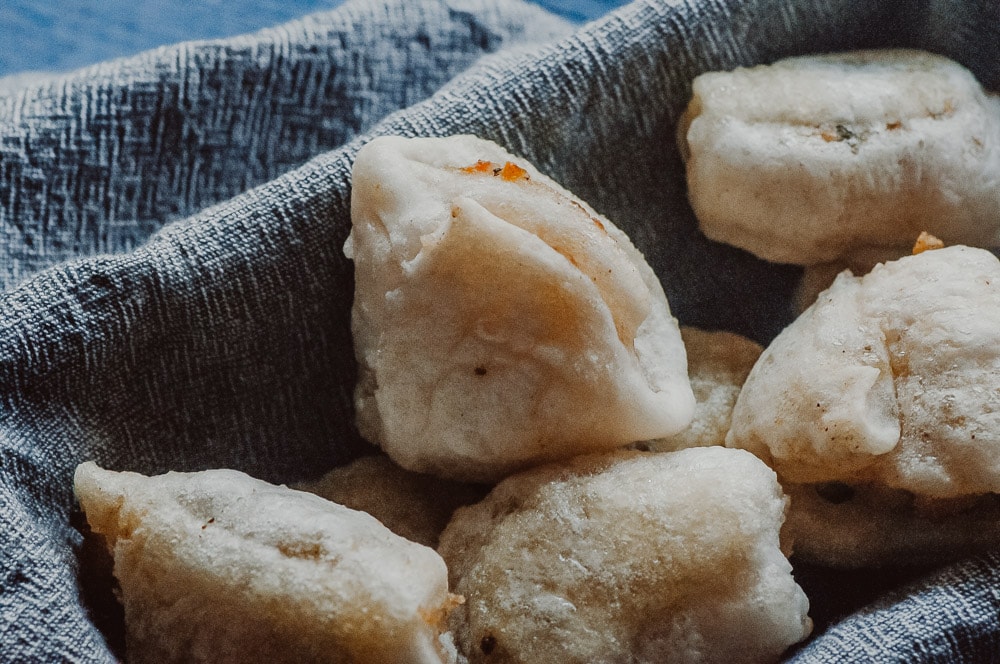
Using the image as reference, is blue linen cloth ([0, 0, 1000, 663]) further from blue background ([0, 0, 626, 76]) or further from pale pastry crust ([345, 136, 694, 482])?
blue background ([0, 0, 626, 76])

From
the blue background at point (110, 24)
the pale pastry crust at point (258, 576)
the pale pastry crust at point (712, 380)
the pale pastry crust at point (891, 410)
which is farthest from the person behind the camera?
the blue background at point (110, 24)

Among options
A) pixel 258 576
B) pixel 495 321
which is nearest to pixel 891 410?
pixel 495 321

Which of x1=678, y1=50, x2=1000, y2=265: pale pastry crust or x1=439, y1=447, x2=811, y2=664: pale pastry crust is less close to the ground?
x1=678, y1=50, x2=1000, y2=265: pale pastry crust

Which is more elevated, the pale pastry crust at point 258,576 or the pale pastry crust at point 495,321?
the pale pastry crust at point 495,321

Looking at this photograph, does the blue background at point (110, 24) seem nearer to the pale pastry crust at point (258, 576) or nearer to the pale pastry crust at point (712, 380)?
the pale pastry crust at point (712, 380)

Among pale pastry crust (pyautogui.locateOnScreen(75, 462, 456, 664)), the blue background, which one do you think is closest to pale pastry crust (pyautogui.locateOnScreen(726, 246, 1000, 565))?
pale pastry crust (pyautogui.locateOnScreen(75, 462, 456, 664))

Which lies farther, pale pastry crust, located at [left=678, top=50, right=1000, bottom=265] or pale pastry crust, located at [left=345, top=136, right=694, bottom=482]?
pale pastry crust, located at [left=678, top=50, right=1000, bottom=265]

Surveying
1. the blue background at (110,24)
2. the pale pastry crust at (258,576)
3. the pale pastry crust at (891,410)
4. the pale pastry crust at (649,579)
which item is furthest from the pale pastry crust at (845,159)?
the blue background at (110,24)
